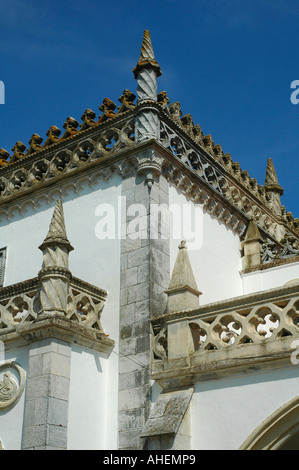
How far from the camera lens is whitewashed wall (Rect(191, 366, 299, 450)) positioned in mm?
9867

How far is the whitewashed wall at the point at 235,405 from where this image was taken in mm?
9867

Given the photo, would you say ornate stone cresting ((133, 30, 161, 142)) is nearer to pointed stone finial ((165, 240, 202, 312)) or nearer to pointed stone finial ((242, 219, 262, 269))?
pointed stone finial ((165, 240, 202, 312))

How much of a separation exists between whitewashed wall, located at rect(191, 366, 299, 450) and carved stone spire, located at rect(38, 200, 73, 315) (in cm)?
284

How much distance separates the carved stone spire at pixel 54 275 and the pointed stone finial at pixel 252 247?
5562 millimetres

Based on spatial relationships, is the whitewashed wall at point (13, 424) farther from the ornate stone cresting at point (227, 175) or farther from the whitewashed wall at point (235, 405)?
the ornate stone cresting at point (227, 175)

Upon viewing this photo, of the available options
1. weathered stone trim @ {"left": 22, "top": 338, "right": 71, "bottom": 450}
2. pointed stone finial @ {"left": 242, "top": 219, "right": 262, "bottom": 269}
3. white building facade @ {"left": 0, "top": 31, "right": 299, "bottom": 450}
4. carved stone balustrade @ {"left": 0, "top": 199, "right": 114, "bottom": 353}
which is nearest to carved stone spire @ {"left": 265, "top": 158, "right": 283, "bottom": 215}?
white building facade @ {"left": 0, "top": 31, "right": 299, "bottom": 450}

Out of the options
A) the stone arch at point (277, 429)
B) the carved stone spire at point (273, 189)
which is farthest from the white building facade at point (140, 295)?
the carved stone spire at point (273, 189)

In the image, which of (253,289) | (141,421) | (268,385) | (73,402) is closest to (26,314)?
(73,402)

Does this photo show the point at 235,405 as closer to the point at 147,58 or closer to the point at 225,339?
the point at 225,339

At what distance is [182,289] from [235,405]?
2.29m

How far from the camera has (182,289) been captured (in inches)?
455

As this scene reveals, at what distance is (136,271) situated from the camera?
12.6 m

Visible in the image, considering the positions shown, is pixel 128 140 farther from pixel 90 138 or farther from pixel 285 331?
pixel 285 331

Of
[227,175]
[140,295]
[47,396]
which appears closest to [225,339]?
[140,295]
